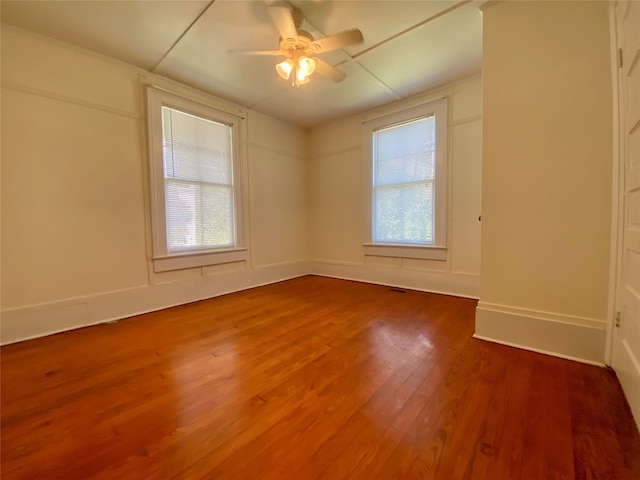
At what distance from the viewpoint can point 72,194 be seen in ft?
8.24

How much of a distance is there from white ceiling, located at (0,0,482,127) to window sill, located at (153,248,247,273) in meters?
2.17

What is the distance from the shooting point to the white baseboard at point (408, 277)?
335 centimetres

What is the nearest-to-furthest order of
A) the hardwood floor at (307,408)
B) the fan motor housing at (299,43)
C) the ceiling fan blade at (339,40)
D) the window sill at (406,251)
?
the hardwood floor at (307,408) < the ceiling fan blade at (339,40) < the fan motor housing at (299,43) < the window sill at (406,251)

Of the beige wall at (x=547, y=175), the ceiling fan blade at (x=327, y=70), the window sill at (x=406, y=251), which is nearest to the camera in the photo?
the beige wall at (x=547, y=175)

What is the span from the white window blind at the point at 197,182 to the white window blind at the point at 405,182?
230 centimetres

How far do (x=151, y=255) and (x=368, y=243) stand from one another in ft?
9.99

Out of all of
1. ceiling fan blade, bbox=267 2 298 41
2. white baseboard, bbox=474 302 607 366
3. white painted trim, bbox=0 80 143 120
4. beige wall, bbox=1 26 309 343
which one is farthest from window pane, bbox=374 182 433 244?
white painted trim, bbox=0 80 143 120

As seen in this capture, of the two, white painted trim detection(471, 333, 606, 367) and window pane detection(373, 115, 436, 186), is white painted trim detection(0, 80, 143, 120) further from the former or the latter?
white painted trim detection(471, 333, 606, 367)

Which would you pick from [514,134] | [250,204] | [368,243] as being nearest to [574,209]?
[514,134]

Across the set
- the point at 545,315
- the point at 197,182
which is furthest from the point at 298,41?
the point at 545,315

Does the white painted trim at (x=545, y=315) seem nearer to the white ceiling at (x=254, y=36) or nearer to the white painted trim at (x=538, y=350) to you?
the white painted trim at (x=538, y=350)

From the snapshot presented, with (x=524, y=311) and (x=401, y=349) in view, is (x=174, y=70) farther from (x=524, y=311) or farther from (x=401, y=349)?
(x=524, y=311)

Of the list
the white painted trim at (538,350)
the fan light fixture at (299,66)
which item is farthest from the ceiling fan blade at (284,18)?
the white painted trim at (538,350)

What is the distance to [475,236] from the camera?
3266 mm
